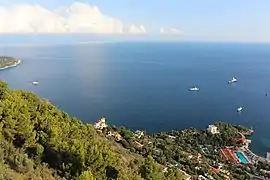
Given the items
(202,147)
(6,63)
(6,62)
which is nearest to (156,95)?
(202,147)

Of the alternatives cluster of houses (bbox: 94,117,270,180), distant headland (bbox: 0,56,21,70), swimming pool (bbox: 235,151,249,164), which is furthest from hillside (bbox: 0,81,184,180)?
distant headland (bbox: 0,56,21,70)

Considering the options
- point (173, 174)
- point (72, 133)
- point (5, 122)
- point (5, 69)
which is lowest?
point (5, 69)

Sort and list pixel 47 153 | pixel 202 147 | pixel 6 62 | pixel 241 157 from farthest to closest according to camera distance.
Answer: pixel 6 62, pixel 202 147, pixel 241 157, pixel 47 153

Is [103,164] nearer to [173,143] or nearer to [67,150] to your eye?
[67,150]

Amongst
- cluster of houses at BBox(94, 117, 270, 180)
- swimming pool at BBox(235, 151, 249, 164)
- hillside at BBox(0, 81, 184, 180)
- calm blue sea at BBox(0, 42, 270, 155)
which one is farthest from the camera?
calm blue sea at BBox(0, 42, 270, 155)

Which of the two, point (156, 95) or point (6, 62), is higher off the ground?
point (6, 62)

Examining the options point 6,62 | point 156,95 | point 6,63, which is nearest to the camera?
point 156,95

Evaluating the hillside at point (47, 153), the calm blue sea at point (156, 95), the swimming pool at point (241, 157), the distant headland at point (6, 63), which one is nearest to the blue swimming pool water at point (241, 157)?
the swimming pool at point (241, 157)

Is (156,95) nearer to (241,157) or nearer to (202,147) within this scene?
(202,147)

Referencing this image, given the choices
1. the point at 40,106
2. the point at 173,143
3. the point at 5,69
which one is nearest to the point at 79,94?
the point at 173,143

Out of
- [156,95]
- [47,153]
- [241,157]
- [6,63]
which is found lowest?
[156,95]

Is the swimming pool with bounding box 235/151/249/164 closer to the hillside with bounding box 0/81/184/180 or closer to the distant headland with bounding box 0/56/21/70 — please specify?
the hillside with bounding box 0/81/184/180
